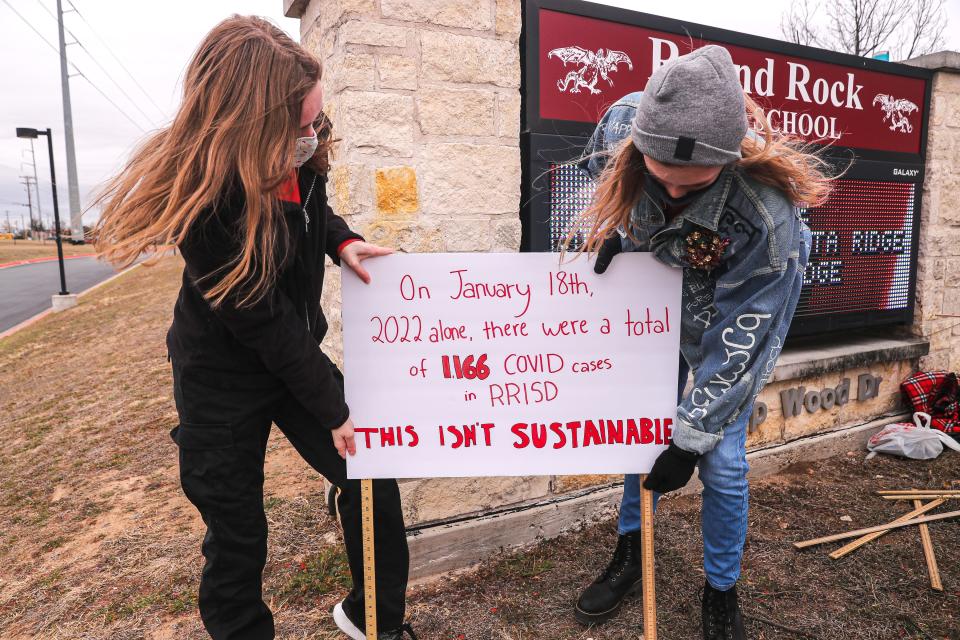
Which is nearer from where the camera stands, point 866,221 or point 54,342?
point 866,221

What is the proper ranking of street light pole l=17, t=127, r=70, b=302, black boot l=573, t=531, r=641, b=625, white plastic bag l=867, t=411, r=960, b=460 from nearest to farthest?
black boot l=573, t=531, r=641, b=625, white plastic bag l=867, t=411, r=960, b=460, street light pole l=17, t=127, r=70, b=302

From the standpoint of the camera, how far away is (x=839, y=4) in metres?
13.8

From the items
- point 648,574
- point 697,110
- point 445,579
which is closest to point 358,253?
point 697,110

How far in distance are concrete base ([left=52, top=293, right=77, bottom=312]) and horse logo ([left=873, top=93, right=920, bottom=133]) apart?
14705 mm

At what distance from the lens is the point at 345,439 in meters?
1.90

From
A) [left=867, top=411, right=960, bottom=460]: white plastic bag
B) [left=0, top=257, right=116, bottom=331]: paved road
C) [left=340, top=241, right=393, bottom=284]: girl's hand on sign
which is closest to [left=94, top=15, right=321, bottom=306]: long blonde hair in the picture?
[left=340, top=241, right=393, bottom=284]: girl's hand on sign

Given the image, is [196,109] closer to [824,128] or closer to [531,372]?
[531,372]

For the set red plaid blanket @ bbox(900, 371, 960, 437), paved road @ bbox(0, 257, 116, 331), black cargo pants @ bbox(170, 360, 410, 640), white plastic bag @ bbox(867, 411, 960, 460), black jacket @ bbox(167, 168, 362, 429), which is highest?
black jacket @ bbox(167, 168, 362, 429)

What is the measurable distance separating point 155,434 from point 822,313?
4.85 m

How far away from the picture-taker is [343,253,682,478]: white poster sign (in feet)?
6.34

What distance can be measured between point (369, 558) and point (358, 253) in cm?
95

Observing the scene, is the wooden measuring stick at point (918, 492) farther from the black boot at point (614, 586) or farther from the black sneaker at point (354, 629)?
the black sneaker at point (354, 629)

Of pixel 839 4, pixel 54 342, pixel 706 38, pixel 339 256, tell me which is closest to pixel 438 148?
pixel 339 256

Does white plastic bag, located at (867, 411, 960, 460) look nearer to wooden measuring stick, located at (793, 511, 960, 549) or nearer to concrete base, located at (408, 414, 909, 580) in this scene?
wooden measuring stick, located at (793, 511, 960, 549)
